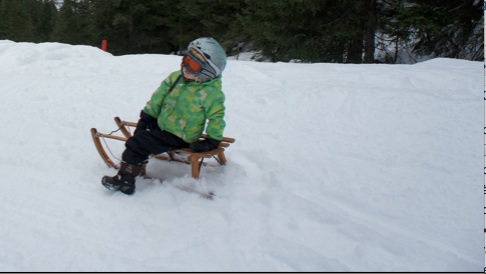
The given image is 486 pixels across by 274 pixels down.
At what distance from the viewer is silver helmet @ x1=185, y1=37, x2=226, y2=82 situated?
3439 mm

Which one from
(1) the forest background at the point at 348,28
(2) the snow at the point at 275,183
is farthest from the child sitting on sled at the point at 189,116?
(1) the forest background at the point at 348,28

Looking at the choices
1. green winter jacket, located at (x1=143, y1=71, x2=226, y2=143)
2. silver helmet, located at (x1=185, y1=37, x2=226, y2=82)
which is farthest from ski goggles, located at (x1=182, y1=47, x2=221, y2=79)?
green winter jacket, located at (x1=143, y1=71, x2=226, y2=143)

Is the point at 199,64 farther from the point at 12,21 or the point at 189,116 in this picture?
the point at 12,21

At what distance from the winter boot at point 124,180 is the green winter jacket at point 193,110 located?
0.48 m

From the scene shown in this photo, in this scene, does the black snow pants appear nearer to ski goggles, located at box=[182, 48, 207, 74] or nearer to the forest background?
ski goggles, located at box=[182, 48, 207, 74]

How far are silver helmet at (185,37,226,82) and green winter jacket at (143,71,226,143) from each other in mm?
85

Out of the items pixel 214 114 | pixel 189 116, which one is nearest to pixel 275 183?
pixel 214 114

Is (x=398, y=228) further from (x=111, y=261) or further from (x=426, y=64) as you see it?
(x=426, y=64)

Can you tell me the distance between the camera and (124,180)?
3.51m

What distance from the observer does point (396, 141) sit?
15.1 feet

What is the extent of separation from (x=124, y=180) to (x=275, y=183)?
140 centimetres

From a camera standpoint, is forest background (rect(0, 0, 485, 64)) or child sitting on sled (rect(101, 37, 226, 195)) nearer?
child sitting on sled (rect(101, 37, 226, 195))

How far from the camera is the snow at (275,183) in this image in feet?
9.30

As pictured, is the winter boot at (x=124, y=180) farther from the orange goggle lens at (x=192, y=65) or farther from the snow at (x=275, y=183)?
the orange goggle lens at (x=192, y=65)
